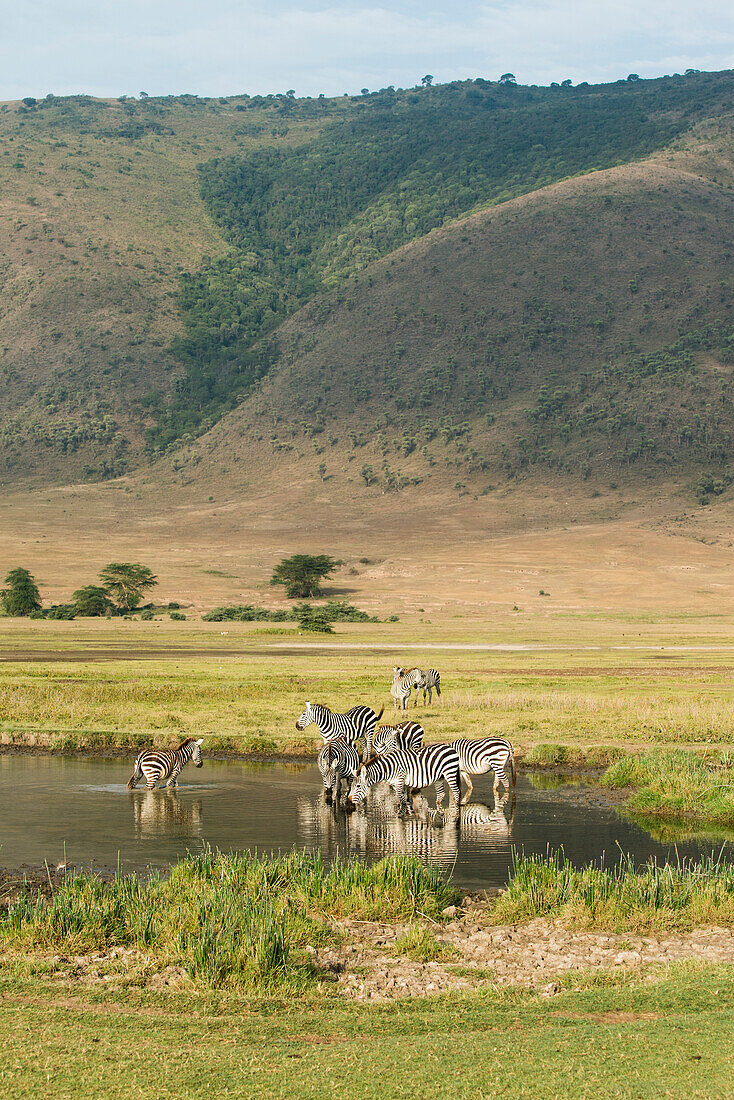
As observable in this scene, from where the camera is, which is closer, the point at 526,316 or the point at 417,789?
the point at 417,789

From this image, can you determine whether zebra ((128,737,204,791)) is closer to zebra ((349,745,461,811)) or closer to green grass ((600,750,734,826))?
Answer: zebra ((349,745,461,811))

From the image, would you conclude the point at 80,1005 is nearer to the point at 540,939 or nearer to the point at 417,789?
the point at 540,939

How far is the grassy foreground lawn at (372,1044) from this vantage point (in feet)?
27.9

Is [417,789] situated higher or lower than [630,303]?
lower

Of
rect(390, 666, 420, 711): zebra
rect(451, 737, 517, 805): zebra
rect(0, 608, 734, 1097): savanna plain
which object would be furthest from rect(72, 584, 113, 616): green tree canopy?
rect(451, 737, 517, 805): zebra

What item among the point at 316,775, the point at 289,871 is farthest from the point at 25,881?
the point at 316,775

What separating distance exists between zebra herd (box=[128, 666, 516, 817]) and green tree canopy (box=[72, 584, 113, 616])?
62266mm

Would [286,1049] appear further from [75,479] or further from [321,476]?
[75,479]

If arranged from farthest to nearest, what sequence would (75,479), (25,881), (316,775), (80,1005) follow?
(75,479), (316,775), (25,881), (80,1005)

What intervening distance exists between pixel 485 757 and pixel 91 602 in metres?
66.7

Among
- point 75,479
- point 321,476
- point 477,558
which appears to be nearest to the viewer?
point 477,558

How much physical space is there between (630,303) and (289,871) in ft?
571

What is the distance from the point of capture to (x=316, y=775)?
2566 cm

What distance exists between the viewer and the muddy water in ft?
58.5
